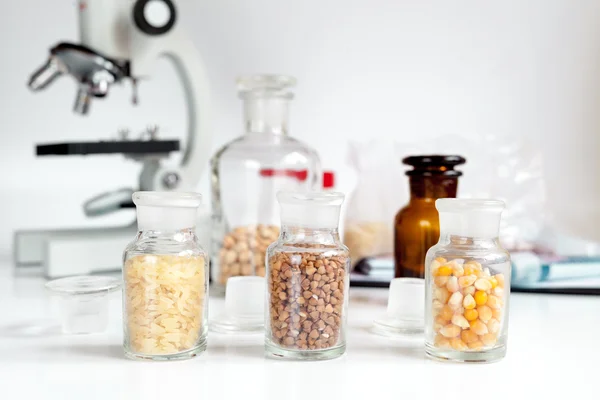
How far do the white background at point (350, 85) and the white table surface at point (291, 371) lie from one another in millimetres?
790

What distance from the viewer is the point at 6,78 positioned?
5.70 ft

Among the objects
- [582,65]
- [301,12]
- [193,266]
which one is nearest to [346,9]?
[301,12]

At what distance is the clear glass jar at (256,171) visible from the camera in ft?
3.82

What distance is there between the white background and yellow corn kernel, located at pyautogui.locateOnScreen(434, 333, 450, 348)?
3.23 feet

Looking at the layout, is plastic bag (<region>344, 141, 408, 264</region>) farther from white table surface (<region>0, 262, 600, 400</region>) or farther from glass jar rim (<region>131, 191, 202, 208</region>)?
glass jar rim (<region>131, 191, 202, 208</region>)

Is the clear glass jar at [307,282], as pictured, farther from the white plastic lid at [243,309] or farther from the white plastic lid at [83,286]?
the white plastic lid at [83,286]

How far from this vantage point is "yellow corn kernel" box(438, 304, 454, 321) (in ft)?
2.46

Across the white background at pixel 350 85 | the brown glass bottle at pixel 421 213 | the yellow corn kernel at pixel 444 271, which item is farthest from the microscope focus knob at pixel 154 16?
the yellow corn kernel at pixel 444 271

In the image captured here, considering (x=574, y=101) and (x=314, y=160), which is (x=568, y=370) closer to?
(x=314, y=160)

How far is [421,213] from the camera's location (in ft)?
3.48

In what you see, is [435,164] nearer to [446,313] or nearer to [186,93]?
[446,313]

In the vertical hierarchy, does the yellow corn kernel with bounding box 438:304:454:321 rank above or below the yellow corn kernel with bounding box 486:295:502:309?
below

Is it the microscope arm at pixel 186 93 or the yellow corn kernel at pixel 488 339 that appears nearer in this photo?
the yellow corn kernel at pixel 488 339

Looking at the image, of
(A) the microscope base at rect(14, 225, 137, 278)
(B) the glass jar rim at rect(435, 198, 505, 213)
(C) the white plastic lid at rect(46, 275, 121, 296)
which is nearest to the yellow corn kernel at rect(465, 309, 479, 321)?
(B) the glass jar rim at rect(435, 198, 505, 213)
